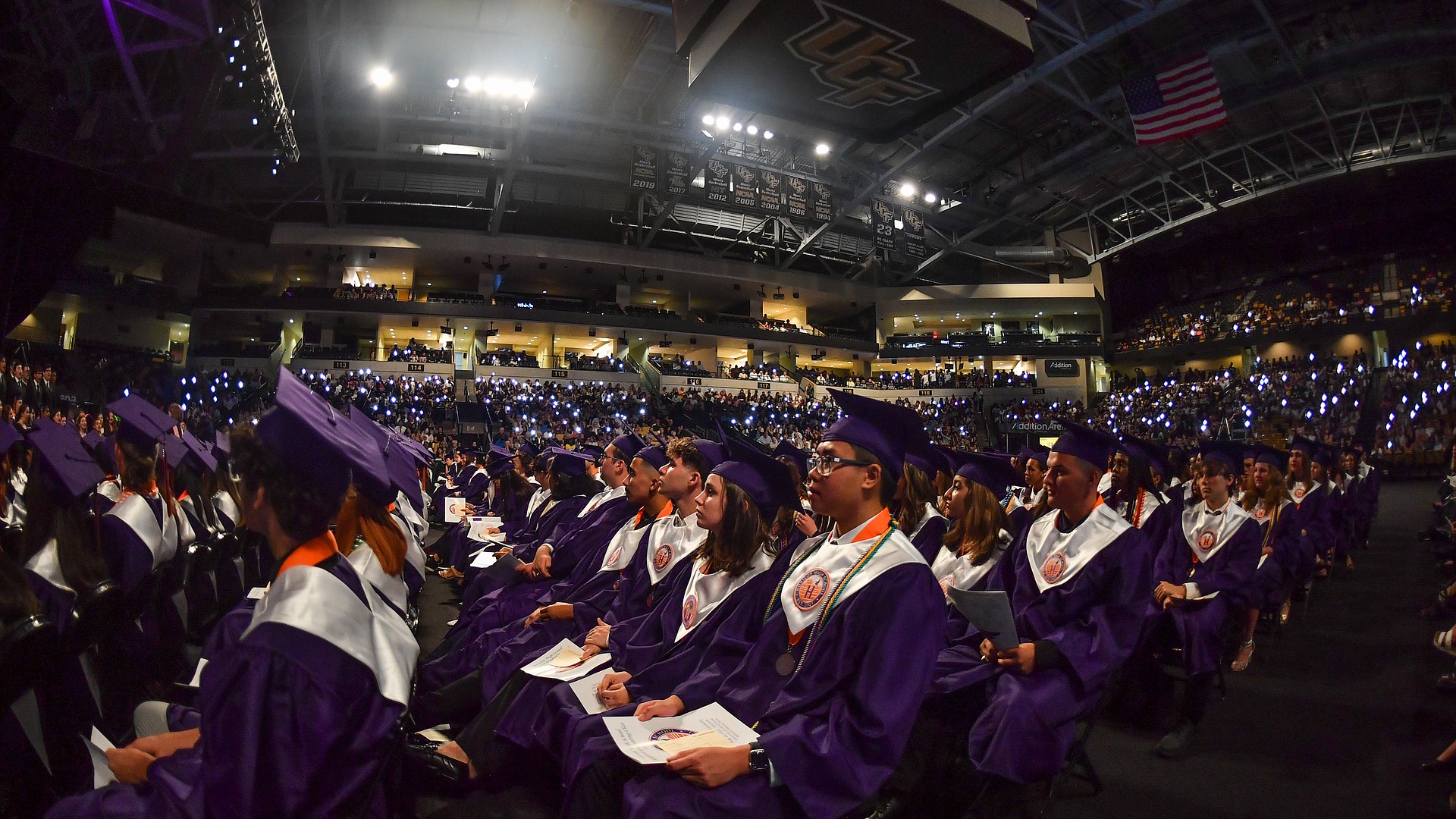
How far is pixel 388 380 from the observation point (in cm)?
2595

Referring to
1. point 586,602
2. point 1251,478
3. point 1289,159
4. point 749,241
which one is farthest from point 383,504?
point 1289,159

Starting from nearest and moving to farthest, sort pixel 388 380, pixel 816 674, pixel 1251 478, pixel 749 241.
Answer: pixel 816 674
pixel 1251 478
pixel 388 380
pixel 749 241

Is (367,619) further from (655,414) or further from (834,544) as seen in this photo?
(655,414)

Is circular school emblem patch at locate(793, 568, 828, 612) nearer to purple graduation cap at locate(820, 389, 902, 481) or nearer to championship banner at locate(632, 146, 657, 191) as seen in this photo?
purple graduation cap at locate(820, 389, 902, 481)

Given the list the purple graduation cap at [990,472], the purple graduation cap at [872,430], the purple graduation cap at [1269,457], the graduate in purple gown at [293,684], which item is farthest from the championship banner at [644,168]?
the graduate in purple gown at [293,684]

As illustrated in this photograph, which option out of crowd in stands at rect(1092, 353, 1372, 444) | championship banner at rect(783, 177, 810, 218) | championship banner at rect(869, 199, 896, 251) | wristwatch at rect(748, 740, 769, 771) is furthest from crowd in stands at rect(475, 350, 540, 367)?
wristwatch at rect(748, 740, 769, 771)

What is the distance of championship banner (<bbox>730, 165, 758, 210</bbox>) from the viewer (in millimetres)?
24141

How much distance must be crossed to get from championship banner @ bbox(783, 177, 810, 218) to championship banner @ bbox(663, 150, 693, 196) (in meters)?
3.89

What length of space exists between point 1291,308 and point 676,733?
42.4m

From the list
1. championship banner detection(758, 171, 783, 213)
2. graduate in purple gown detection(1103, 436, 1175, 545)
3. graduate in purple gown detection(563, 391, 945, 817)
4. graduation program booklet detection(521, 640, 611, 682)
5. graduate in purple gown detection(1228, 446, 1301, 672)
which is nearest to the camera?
graduate in purple gown detection(563, 391, 945, 817)

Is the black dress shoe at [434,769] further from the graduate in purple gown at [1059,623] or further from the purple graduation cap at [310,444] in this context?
the graduate in purple gown at [1059,623]

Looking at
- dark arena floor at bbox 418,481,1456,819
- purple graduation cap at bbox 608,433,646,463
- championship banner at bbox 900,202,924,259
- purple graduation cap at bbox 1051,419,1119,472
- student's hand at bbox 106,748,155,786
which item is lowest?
dark arena floor at bbox 418,481,1456,819

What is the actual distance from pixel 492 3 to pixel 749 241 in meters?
18.6

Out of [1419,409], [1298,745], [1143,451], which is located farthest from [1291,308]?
[1298,745]
